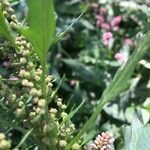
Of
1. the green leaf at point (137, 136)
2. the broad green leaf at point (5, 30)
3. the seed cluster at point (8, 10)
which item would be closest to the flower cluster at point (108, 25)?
the green leaf at point (137, 136)

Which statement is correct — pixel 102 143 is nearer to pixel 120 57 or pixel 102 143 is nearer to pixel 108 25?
pixel 120 57

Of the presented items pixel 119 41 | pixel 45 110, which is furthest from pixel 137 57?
pixel 119 41

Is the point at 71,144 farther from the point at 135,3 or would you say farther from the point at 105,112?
the point at 135,3

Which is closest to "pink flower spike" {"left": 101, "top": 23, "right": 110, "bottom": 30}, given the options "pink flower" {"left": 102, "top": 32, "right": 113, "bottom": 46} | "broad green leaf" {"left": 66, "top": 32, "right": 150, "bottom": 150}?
"pink flower" {"left": 102, "top": 32, "right": 113, "bottom": 46}

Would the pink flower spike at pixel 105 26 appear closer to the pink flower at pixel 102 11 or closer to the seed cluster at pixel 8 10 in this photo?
the pink flower at pixel 102 11

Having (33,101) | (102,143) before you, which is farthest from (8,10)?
(102,143)
